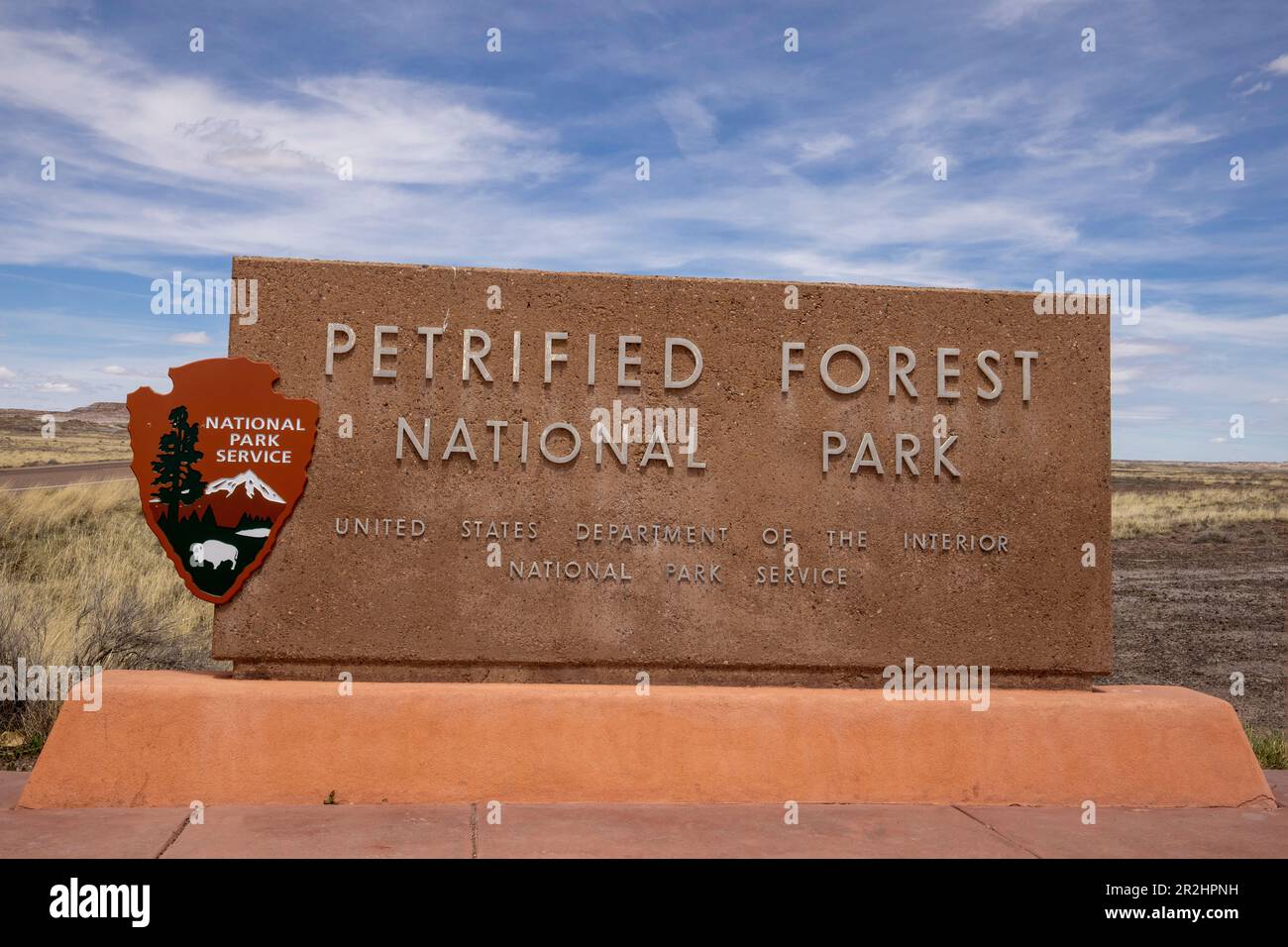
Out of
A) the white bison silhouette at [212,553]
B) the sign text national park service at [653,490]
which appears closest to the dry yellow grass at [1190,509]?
the sign text national park service at [653,490]

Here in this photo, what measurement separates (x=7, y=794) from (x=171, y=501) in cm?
169

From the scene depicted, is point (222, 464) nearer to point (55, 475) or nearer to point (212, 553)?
point (212, 553)

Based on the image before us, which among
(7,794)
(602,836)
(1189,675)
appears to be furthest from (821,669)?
(1189,675)

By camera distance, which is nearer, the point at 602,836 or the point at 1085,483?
the point at 602,836

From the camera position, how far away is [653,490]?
19.9 feet

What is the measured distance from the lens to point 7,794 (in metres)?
5.90

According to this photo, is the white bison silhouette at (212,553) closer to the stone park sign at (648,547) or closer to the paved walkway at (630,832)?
the stone park sign at (648,547)

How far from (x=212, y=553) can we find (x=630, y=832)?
252 cm

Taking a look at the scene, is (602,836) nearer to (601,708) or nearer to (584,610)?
(601,708)

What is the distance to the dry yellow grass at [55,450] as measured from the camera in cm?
4062

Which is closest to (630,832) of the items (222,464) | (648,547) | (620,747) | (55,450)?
(620,747)

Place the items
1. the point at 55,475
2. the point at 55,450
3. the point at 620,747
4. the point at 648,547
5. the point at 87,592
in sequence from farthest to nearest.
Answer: the point at 55,450, the point at 55,475, the point at 87,592, the point at 648,547, the point at 620,747

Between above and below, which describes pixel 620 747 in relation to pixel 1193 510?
below

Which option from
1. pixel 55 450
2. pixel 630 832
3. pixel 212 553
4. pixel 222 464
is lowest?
pixel 630 832
